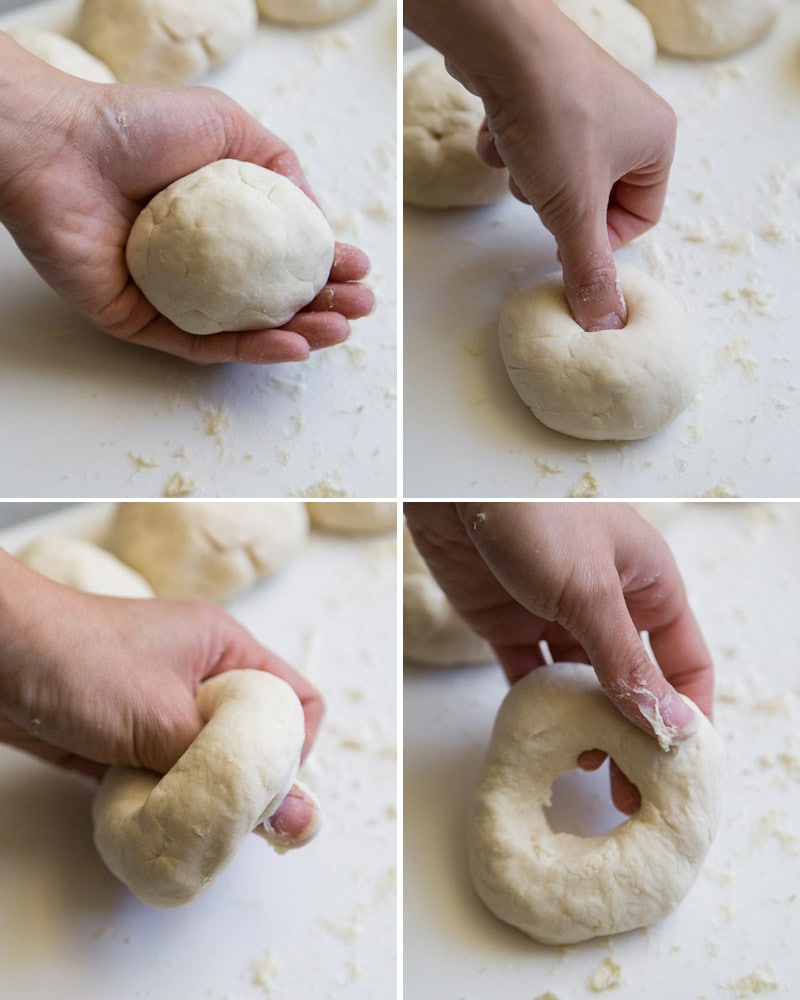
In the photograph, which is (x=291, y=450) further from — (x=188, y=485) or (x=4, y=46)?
(x=4, y=46)

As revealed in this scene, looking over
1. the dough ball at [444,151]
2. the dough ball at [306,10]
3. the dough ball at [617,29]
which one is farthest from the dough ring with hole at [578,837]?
the dough ball at [306,10]

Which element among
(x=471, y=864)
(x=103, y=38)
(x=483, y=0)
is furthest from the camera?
(x=103, y=38)

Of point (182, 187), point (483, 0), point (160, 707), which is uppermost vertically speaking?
point (483, 0)

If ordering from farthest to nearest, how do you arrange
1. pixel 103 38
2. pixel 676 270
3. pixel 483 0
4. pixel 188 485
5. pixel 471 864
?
pixel 103 38 < pixel 676 270 < pixel 188 485 < pixel 471 864 < pixel 483 0

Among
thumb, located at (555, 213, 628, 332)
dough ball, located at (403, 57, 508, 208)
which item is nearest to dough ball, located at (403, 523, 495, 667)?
thumb, located at (555, 213, 628, 332)

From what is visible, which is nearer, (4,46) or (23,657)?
Result: (23,657)

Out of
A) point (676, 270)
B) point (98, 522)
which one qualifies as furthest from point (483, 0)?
point (98, 522)

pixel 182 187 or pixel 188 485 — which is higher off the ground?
pixel 182 187

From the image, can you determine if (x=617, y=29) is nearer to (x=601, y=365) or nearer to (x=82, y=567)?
(x=601, y=365)
